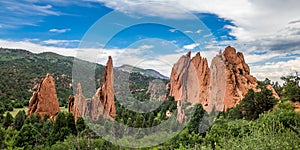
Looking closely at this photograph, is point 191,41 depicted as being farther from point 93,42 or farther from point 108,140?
point 108,140

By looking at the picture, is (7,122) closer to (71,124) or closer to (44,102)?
(44,102)

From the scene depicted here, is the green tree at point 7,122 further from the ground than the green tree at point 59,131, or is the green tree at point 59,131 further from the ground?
the green tree at point 59,131

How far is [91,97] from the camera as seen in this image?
26766 mm

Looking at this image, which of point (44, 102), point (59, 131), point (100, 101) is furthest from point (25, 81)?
point (59, 131)

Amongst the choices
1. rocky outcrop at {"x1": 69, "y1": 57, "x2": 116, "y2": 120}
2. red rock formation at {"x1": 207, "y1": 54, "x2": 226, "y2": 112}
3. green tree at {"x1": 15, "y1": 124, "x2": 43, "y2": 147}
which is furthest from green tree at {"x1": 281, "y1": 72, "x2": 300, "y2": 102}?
green tree at {"x1": 15, "y1": 124, "x2": 43, "y2": 147}

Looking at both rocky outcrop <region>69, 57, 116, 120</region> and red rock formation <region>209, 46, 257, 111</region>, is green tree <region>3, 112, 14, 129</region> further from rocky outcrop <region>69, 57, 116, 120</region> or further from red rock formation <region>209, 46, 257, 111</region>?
red rock formation <region>209, 46, 257, 111</region>

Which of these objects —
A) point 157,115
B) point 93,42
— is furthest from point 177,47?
point 157,115

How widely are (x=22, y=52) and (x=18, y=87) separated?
56.1 meters

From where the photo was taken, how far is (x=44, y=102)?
1242 inches

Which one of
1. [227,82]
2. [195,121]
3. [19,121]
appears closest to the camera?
[195,121]

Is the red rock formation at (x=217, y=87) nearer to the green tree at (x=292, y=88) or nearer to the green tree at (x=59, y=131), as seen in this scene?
the green tree at (x=292, y=88)

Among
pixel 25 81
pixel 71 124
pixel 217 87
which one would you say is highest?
pixel 217 87

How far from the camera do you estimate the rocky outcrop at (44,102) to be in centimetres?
3125

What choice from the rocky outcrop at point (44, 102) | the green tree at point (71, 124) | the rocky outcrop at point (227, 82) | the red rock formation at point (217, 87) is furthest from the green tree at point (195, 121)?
the rocky outcrop at point (44, 102)
